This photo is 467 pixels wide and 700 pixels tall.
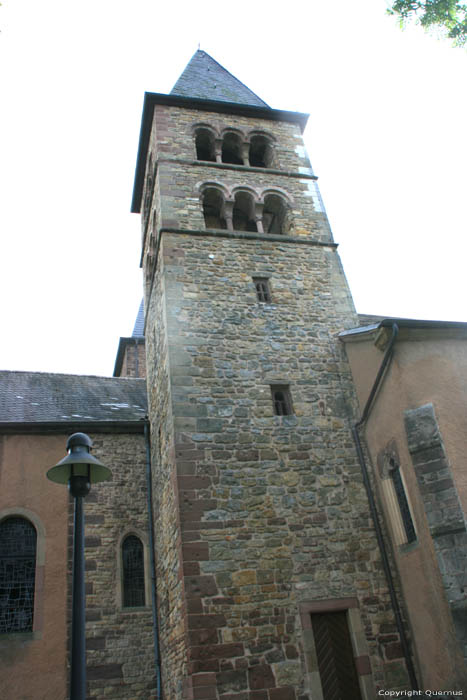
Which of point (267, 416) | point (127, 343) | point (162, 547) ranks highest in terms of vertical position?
point (127, 343)

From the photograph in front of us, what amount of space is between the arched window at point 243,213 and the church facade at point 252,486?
45mm

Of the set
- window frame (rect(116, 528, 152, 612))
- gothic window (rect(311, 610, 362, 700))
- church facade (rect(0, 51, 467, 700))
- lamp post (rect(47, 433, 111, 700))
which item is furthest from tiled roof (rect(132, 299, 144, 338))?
lamp post (rect(47, 433, 111, 700))

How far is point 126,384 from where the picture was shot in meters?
16.7

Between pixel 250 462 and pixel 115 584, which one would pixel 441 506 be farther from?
pixel 115 584

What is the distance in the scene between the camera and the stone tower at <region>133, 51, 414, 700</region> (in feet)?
27.8

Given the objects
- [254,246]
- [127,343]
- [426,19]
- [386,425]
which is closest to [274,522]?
[386,425]

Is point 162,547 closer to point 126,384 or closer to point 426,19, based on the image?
point 126,384

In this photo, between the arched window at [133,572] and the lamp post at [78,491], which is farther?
the arched window at [133,572]

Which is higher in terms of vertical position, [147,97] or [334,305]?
[147,97]

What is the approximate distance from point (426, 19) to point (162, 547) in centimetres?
960

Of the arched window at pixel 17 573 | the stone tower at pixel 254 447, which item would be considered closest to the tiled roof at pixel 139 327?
the stone tower at pixel 254 447

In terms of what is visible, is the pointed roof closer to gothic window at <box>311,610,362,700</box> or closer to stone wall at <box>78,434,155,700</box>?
stone wall at <box>78,434,155,700</box>

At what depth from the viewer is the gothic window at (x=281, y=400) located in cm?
1077

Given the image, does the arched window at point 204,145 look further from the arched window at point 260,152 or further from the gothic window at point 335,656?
the gothic window at point 335,656
